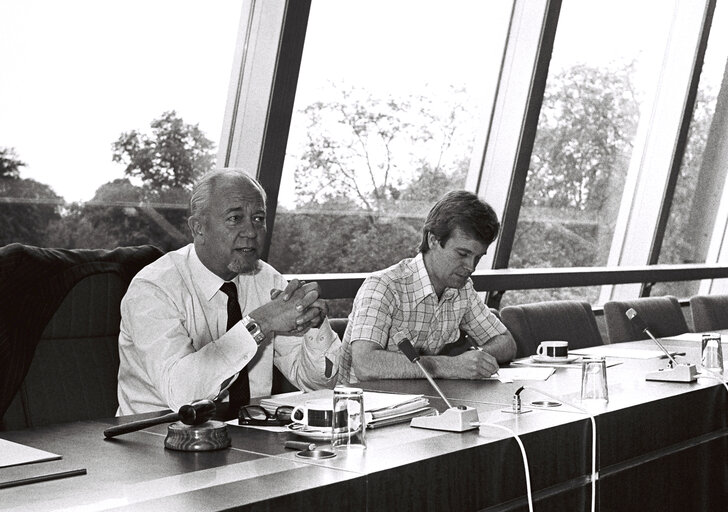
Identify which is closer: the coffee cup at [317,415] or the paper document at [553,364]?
the coffee cup at [317,415]

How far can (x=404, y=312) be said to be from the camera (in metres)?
3.46

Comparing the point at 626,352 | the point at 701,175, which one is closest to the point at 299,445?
the point at 626,352

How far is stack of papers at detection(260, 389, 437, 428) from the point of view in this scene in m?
2.25

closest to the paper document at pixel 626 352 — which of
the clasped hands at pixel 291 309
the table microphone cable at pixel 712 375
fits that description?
the table microphone cable at pixel 712 375

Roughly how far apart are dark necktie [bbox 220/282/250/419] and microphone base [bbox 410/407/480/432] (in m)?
0.49

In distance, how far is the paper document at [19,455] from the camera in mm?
1798

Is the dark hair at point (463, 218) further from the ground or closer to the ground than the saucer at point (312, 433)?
further from the ground

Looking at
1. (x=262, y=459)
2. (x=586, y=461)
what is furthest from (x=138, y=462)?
(x=586, y=461)

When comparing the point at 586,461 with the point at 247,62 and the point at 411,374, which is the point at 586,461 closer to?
the point at 411,374

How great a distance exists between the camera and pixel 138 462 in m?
1.83

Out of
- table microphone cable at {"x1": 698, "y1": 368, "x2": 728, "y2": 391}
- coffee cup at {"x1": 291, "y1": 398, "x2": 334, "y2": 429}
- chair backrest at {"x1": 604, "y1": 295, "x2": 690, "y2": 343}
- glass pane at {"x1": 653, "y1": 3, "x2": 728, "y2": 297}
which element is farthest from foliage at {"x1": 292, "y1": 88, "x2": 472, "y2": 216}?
glass pane at {"x1": 653, "y1": 3, "x2": 728, "y2": 297}

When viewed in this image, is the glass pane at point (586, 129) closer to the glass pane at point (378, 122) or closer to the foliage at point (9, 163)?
the glass pane at point (378, 122)

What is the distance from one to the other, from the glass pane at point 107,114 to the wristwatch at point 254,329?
1388 millimetres

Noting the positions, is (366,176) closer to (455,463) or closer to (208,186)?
(208,186)
